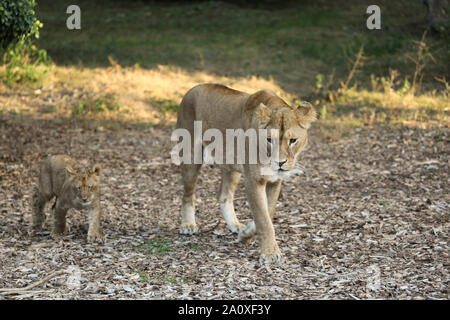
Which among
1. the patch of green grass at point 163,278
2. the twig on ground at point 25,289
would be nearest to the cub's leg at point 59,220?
the twig on ground at point 25,289

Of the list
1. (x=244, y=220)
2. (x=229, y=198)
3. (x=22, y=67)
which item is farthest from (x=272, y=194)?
(x=22, y=67)

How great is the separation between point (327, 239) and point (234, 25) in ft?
41.9

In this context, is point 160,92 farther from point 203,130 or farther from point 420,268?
point 420,268

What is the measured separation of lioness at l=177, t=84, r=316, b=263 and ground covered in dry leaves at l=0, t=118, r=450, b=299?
232mm

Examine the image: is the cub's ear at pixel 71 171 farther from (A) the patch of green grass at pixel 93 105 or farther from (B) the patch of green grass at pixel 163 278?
(A) the patch of green grass at pixel 93 105

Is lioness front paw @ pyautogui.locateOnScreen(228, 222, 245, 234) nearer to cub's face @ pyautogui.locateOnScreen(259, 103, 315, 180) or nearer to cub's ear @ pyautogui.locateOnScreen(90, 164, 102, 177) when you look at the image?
cub's face @ pyautogui.locateOnScreen(259, 103, 315, 180)

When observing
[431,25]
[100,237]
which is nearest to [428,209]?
[100,237]

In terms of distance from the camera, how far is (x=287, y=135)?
17.9 feet

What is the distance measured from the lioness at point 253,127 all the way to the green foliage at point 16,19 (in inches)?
141

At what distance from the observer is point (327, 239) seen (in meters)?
6.54

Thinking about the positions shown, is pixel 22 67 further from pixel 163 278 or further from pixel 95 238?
pixel 163 278

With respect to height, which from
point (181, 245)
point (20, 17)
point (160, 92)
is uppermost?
point (20, 17)

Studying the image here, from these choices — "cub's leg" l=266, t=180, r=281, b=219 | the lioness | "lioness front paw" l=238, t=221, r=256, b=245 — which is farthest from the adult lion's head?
"lioness front paw" l=238, t=221, r=256, b=245

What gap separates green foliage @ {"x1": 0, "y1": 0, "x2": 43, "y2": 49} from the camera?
346 inches
